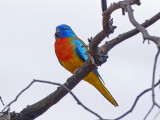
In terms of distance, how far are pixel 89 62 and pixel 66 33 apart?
2718 mm

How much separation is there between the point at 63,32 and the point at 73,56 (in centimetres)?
83

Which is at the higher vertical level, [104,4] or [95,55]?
[104,4]

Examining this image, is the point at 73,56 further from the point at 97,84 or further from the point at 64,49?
the point at 97,84

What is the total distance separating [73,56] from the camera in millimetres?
5973

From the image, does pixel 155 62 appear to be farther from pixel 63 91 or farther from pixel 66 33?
pixel 66 33

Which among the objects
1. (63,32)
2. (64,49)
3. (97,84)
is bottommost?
(97,84)

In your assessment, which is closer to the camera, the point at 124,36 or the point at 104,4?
the point at 104,4

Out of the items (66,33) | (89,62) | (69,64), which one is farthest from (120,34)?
(66,33)

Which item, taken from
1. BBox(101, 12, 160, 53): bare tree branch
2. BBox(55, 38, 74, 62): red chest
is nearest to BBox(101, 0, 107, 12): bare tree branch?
BBox(101, 12, 160, 53): bare tree branch

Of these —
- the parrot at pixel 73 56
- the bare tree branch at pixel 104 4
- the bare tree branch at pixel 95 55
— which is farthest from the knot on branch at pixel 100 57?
the parrot at pixel 73 56

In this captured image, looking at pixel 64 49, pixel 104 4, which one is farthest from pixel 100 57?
pixel 64 49

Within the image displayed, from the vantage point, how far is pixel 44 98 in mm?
4426

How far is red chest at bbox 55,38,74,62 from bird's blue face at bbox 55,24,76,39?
0.26 metres

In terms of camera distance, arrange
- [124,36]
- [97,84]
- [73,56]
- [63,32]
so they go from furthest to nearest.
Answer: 1. [63,32]
2. [97,84]
3. [73,56]
4. [124,36]
